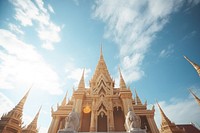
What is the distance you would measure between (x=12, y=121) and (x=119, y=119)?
15.1m

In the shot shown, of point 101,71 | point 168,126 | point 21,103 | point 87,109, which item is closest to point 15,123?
point 21,103

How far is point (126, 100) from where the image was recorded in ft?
44.4

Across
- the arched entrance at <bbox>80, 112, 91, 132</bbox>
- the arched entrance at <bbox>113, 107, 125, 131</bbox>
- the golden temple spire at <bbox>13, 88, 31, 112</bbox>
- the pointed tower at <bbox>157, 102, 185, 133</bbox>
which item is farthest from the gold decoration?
the golden temple spire at <bbox>13, 88, 31, 112</bbox>

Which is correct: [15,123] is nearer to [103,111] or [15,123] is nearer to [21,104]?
[21,104]

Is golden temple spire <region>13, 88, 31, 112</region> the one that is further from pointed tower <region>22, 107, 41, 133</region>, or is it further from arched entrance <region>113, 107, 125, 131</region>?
arched entrance <region>113, 107, 125, 131</region>

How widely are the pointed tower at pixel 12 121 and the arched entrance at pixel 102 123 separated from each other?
12.5 m

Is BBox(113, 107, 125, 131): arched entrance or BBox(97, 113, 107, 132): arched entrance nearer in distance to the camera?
BBox(97, 113, 107, 132): arched entrance

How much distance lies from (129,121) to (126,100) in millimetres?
7330

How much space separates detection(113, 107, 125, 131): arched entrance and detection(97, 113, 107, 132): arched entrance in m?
1.24

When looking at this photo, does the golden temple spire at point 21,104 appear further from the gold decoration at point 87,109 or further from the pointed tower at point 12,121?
the gold decoration at point 87,109

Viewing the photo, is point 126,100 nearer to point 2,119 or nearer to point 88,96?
point 88,96

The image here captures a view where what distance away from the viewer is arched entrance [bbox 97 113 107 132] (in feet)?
40.6

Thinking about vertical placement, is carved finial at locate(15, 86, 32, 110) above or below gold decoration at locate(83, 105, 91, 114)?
above

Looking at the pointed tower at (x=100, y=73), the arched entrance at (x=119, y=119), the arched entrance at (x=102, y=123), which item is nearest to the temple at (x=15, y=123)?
the pointed tower at (x=100, y=73)
